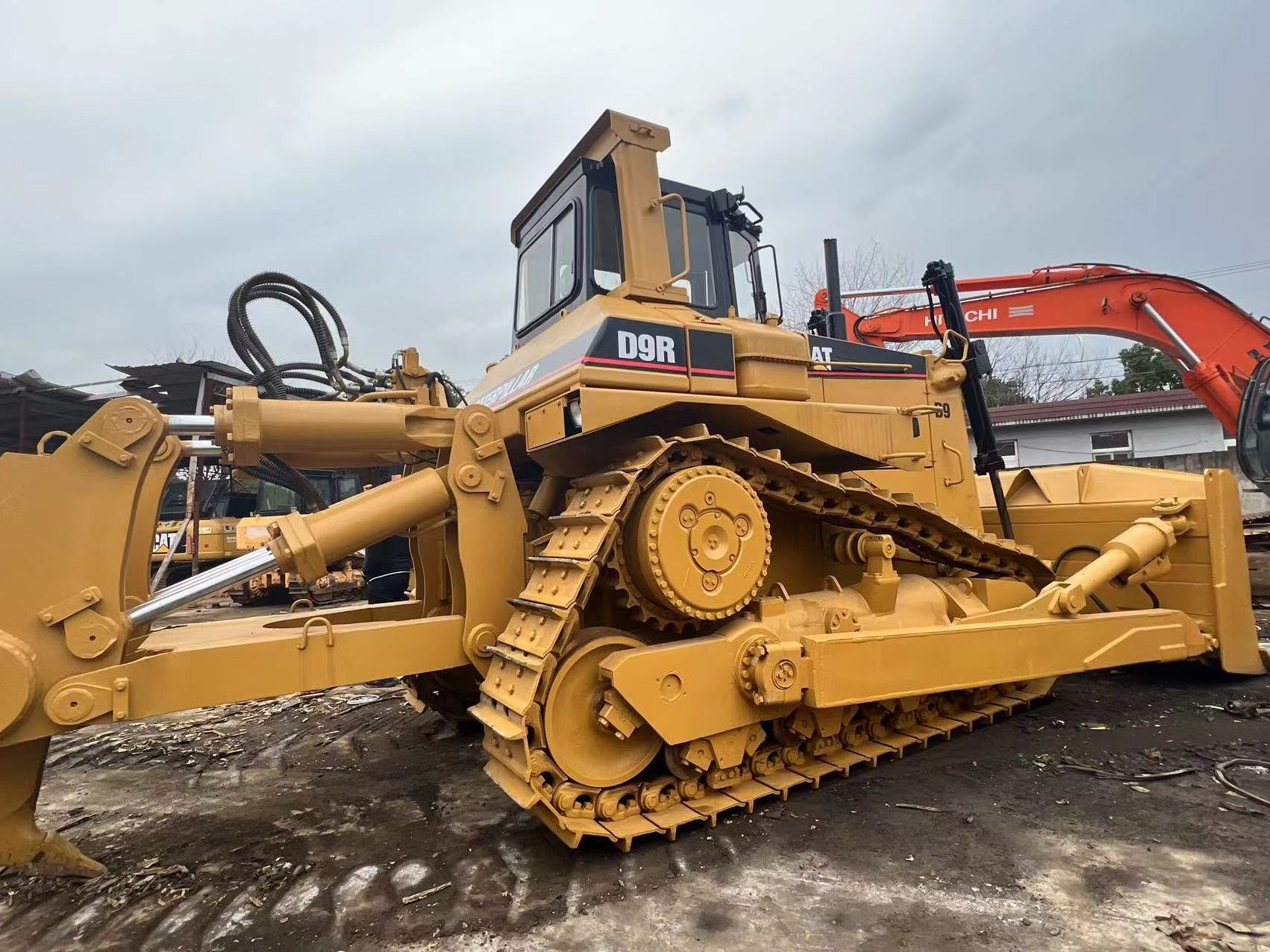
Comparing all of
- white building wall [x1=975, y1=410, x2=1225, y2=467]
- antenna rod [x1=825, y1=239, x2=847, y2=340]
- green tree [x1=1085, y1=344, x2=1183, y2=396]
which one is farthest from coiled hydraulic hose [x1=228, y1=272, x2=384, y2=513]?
green tree [x1=1085, y1=344, x2=1183, y2=396]

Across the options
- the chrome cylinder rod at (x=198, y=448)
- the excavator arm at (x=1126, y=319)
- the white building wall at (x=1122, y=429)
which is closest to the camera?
the chrome cylinder rod at (x=198, y=448)

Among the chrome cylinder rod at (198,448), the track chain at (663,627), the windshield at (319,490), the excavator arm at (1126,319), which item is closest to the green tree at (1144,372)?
the excavator arm at (1126,319)

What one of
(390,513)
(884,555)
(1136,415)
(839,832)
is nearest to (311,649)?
(390,513)

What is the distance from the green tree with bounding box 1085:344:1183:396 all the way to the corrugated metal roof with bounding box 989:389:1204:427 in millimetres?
9359

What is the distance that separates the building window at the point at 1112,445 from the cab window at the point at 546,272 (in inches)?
833

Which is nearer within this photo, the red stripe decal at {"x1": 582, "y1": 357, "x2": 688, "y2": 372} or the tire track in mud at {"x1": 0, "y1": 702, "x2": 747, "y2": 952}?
the tire track in mud at {"x1": 0, "y1": 702, "x2": 747, "y2": 952}

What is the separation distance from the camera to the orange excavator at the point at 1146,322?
8.44 meters

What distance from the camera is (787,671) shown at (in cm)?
383

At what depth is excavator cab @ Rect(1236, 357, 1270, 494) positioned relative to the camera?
826 centimetres

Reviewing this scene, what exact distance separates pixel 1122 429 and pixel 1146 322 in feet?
→ 49.5

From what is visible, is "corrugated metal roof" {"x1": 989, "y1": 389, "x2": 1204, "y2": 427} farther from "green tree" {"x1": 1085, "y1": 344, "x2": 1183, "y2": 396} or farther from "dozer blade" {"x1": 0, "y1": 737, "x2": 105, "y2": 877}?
"dozer blade" {"x1": 0, "y1": 737, "x2": 105, "y2": 877}

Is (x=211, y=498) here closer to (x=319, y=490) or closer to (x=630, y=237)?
(x=319, y=490)

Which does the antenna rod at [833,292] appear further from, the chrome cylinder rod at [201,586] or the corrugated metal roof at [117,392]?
the corrugated metal roof at [117,392]

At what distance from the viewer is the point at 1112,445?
22.1 meters
